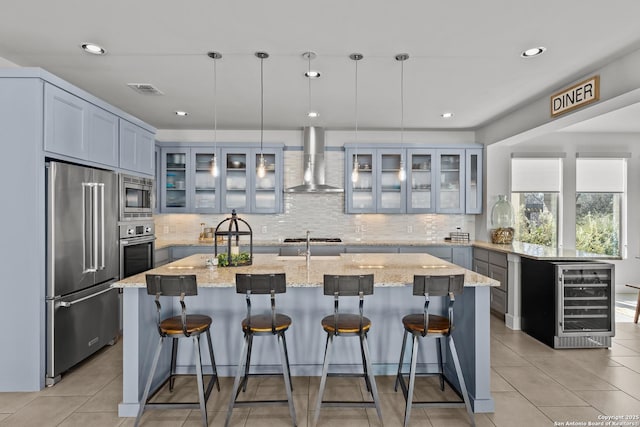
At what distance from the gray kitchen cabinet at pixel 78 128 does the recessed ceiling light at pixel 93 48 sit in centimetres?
41

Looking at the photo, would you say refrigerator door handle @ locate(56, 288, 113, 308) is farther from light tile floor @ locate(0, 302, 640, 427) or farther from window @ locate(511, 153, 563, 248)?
window @ locate(511, 153, 563, 248)

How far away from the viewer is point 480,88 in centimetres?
400

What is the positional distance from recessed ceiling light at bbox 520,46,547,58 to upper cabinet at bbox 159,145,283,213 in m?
3.64

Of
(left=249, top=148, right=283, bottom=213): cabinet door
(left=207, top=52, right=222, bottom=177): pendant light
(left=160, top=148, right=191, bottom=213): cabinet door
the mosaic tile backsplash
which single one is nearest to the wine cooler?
the mosaic tile backsplash

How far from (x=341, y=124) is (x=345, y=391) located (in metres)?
3.99

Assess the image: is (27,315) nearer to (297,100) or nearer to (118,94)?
(118,94)

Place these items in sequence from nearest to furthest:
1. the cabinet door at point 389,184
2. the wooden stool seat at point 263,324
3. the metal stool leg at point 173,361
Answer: the wooden stool seat at point 263,324 < the metal stool leg at point 173,361 < the cabinet door at point 389,184

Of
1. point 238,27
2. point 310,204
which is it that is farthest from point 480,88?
point 310,204

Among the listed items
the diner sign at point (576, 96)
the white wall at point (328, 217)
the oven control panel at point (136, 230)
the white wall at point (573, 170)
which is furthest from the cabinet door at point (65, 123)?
the white wall at point (573, 170)

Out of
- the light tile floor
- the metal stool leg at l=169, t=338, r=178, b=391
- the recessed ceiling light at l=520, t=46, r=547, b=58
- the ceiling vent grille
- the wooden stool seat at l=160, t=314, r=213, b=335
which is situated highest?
the ceiling vent grille

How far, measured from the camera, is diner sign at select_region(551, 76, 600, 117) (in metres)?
3.35

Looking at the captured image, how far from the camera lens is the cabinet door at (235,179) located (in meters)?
5.79

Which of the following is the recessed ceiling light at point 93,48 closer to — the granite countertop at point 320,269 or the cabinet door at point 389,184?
the granite countertop at point 320,269

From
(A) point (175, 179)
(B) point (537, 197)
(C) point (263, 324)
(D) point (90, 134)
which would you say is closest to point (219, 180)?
(A) point (175, 179)
